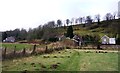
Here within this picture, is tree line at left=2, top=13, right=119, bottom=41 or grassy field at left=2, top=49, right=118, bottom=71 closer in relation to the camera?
grassy field at left=2, top=49, right=118, bottom=71

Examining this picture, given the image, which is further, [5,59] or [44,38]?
[44,38]

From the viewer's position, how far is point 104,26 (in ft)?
530

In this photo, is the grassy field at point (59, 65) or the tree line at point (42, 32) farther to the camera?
the tree line at point (42, 32)

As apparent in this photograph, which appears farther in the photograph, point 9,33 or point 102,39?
point 9,33

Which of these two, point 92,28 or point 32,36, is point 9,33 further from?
point 92,28

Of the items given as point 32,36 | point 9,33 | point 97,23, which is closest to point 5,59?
point 32,36

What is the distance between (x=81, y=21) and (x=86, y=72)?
584 feet

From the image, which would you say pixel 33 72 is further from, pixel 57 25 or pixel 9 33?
Result: pixel 57 25

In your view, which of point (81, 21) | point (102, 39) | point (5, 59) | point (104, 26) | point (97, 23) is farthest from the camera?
point (81, 21)

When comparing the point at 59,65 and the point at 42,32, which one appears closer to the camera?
the point at 59,65

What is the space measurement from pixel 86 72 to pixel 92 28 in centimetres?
14877

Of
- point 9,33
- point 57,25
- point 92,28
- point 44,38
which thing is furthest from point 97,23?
point 44,38

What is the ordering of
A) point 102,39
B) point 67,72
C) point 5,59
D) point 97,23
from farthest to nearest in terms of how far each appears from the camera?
point 97,23
point 102,39
point 5,59
point 67,72

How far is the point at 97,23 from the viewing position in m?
177
